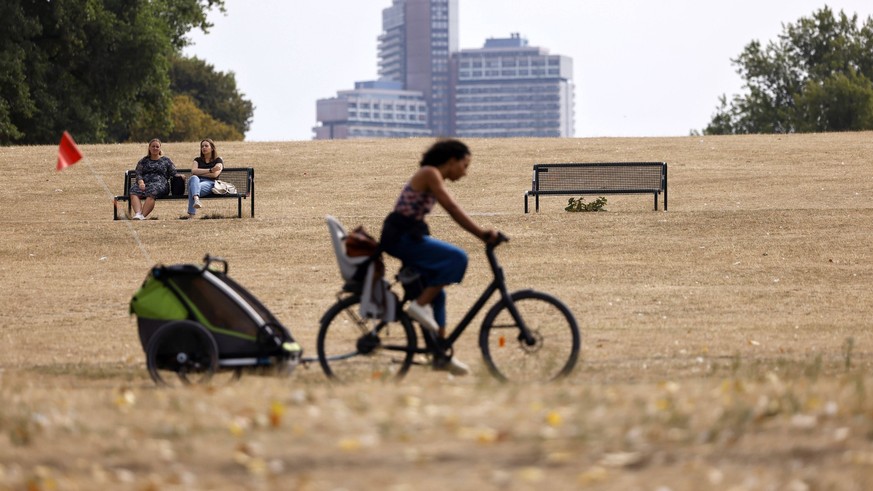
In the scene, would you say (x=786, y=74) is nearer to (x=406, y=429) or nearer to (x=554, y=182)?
(x=554, y=182)

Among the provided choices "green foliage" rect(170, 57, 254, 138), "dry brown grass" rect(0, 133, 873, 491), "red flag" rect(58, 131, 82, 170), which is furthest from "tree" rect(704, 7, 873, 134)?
"red flag" rect(58, 131, 82, 170)

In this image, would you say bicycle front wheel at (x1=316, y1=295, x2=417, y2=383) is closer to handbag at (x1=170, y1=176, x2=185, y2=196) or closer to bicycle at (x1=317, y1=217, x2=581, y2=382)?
bicycle at (x1=317, y1=217, x2=581, y2=382)

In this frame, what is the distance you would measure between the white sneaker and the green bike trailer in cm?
76

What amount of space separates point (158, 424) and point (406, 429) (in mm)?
1110

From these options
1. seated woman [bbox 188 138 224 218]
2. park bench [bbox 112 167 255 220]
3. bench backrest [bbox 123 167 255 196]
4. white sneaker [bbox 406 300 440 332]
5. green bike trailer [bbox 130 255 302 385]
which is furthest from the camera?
bench backrest [bbox 123 167 255 196]

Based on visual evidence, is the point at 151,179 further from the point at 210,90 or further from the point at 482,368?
the point at 210,90

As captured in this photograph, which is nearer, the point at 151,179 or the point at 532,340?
the point at 532,340

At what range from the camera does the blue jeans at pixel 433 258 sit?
7.98 meters

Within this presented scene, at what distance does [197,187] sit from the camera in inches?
767

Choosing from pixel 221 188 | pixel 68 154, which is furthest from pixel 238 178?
pixel 68 154

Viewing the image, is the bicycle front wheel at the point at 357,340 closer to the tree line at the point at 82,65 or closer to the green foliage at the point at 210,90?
the tree line at the point at 82,65

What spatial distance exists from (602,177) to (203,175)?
5932 mm

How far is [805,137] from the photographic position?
3494cm

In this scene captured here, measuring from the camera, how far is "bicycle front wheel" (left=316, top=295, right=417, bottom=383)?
8.23 metres
